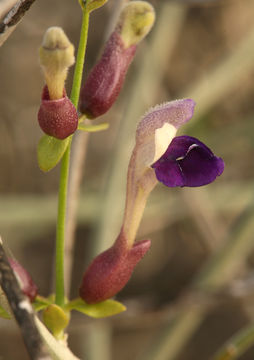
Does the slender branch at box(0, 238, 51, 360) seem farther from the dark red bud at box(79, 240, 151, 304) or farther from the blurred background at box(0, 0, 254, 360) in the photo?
the blurred background at box(0, 0, 254, 360)

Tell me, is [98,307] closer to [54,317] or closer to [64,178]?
[54,317]

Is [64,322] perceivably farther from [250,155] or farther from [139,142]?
[250,155]

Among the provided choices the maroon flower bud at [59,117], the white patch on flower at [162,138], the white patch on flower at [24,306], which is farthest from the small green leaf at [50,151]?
the white patch on flower at [24,306]

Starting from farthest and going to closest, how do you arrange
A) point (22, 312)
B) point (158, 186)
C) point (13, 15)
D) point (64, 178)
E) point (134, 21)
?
point (158, 186) → point (134, 21) → point (64, 178) → point (13, 15) → point (22, 312)

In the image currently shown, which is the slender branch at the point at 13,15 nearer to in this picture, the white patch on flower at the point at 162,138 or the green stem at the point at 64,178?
the green stem at the point at 64,178

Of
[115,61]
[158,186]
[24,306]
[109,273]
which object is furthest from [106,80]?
[158,186]

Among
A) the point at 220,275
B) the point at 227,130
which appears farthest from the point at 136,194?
the point at 227,130

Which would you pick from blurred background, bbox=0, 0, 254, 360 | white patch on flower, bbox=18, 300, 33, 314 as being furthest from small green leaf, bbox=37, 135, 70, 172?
blurred background, bbox=0, 0, 254, 360
